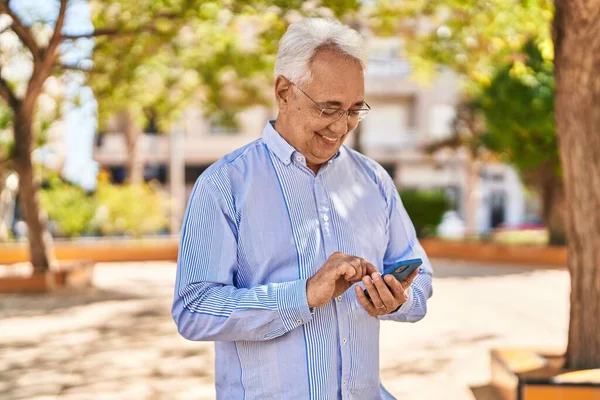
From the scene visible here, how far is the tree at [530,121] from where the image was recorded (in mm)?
17328

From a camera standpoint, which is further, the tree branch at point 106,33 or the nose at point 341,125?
the tree branch at point 106,33

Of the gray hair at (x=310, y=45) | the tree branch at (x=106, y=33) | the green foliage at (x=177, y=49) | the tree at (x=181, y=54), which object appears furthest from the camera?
the tree branch at (x=106, y=33)

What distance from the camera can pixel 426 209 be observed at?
21625 millimetres

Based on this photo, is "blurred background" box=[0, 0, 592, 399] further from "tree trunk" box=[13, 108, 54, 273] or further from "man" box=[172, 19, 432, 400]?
"man" box=[172, 19, 432, 400]

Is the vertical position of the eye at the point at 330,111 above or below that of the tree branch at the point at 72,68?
below

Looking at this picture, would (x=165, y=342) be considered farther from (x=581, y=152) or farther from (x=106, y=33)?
(x=106, y=33)

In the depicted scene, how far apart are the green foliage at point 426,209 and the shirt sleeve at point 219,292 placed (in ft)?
63.1

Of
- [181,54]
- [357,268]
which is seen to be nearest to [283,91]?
[357,268]

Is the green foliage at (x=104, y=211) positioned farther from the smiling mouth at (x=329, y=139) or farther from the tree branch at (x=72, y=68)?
the smiling mouth at (x=329, y=139)

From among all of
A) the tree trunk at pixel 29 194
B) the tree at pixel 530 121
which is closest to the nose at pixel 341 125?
the tree trunk at pixel 29 194

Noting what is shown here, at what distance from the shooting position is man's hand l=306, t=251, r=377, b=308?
85.0 inches

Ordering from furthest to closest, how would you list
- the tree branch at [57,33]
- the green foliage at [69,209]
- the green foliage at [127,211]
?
the green foliage at [127,211] → the green foliage at [69,209] → the tree branch at [57,33]

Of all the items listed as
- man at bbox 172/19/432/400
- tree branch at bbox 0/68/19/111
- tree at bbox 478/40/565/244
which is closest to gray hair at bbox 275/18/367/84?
man at bbox 172/19/432/400

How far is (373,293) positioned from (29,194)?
1166 cm
